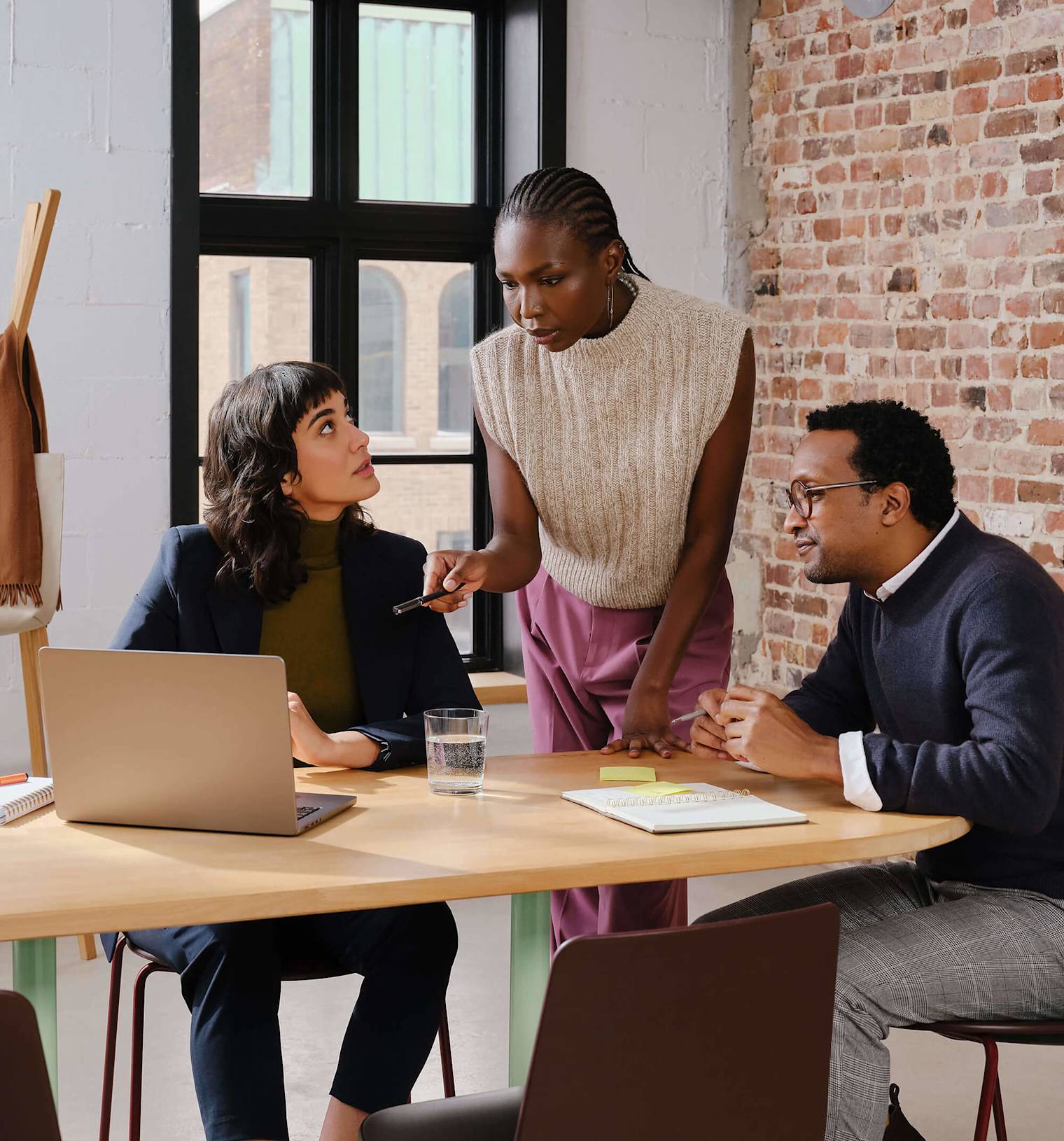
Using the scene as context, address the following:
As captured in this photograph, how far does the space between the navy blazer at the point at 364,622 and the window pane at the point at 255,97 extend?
2.00 m

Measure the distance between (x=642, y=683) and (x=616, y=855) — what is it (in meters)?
0.74

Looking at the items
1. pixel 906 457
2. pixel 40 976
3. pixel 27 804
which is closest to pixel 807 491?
pixel 906 457

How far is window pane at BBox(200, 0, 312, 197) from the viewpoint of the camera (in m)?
4.01

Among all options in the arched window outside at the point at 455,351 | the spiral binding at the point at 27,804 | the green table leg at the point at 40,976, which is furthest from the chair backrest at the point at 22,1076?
the arched window outside at the point at 455,351

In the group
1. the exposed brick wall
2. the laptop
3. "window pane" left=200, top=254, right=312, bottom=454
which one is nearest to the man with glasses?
the laptop

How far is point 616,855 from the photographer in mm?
1651

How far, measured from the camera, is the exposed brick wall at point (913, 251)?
11.3 feet

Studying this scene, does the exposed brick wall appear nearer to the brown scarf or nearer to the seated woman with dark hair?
the seated woman with dark hair

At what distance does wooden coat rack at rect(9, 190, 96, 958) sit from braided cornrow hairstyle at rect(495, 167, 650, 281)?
1.33m

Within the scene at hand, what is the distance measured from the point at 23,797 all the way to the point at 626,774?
0.75 metres

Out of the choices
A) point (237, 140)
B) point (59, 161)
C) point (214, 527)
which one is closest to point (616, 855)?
point (214, 527)

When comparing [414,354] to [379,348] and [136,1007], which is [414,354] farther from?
[136,1007]

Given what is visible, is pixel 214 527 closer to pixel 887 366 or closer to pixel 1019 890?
pixel 1019 890

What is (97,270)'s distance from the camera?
3.71 meters
